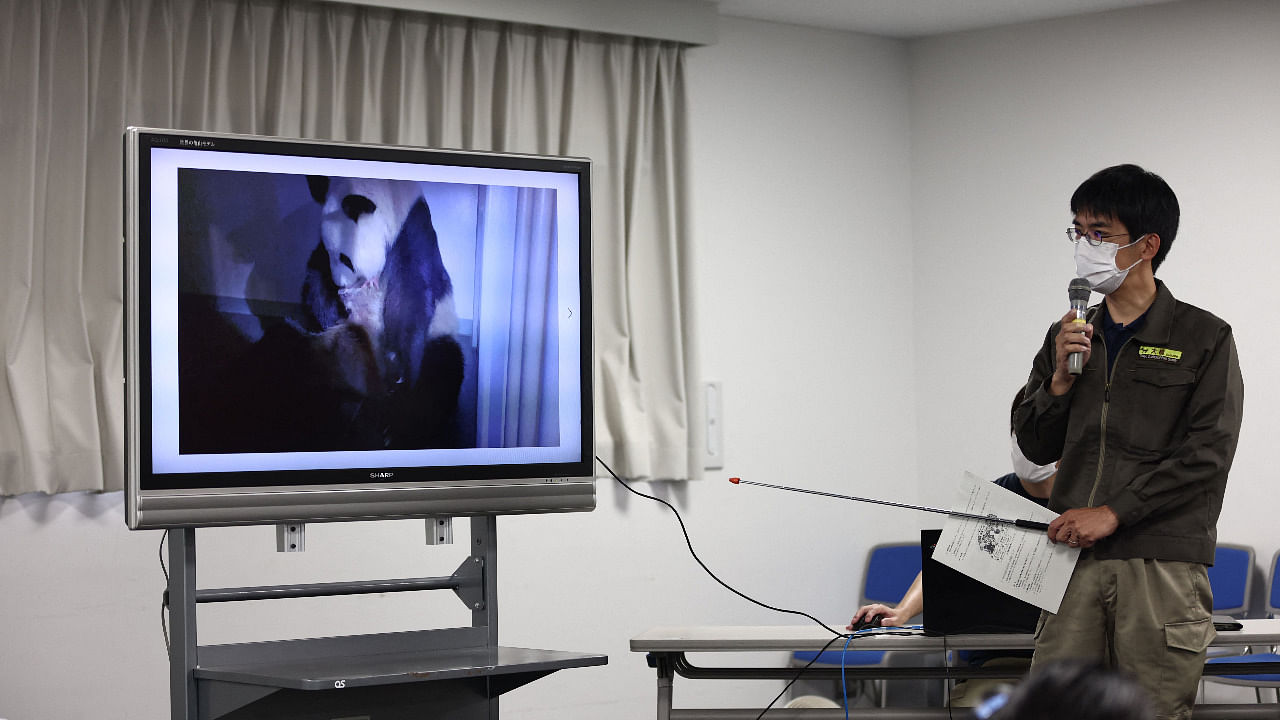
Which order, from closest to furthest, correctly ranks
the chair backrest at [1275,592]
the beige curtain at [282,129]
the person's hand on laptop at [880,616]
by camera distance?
1. the person's hand on laptop at [880,616]
2. the beige curtain at [282,129]
3. the chair backrest at [1275,592]

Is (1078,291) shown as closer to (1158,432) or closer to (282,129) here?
(1158,432)

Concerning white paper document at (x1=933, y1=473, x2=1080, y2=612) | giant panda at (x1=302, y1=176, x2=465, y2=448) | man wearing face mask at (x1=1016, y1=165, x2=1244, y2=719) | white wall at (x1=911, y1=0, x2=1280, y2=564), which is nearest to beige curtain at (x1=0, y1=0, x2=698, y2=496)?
white wall at (x1=911, y1=0, x2=1280, y2=564)

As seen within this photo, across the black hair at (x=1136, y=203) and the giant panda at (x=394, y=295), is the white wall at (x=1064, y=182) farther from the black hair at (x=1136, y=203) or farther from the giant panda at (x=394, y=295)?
the giant panda at (x=394, y=295)

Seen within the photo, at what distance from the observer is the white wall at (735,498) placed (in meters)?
4.05

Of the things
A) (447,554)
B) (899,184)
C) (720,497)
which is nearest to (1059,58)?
(899,184)

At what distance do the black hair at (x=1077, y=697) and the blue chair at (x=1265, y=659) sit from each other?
2.89 meters

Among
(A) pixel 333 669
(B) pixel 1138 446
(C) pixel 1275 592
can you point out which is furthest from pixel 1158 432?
(C) pixel 1275 592

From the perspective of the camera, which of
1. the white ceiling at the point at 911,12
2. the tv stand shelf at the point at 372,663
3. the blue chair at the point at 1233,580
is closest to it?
the tv stand shelf at the point at 372,663

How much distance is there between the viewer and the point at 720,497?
5.12 m

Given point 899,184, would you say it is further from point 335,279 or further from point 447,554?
point 335,279


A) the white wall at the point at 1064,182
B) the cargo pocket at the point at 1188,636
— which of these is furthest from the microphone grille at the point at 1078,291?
the white wall at the point at 1064,182

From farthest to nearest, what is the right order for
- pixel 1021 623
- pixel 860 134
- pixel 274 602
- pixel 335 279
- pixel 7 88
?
pixel 860 134
pixel 274 602
pixel 7 88
pixel 1021 623
pixel 335 279

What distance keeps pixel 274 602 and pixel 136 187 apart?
2.25 m

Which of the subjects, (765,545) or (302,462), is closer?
(302,462)
